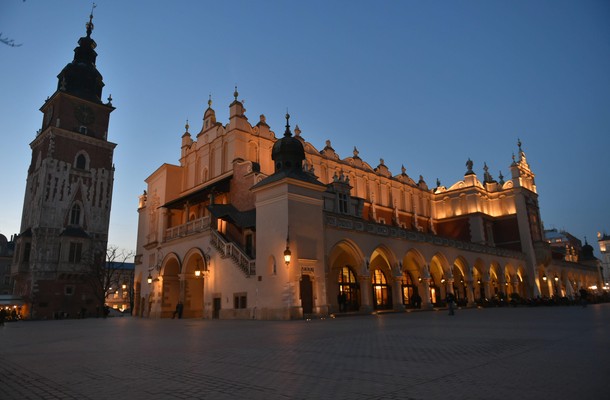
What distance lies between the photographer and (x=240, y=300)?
2659cm

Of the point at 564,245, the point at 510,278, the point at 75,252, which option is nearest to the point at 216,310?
the point at 75,252

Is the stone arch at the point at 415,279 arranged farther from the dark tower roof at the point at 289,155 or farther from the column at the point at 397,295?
the dark tower roof at the point at 289,155

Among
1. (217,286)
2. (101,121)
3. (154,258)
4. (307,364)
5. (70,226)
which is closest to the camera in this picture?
(307,364)

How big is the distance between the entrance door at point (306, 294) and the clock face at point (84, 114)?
44151 millimetres

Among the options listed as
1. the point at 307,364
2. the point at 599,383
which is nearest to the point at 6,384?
the point at 307,364

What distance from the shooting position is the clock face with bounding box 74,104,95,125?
54822 mm

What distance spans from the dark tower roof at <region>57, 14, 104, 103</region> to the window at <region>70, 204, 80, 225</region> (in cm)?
1502

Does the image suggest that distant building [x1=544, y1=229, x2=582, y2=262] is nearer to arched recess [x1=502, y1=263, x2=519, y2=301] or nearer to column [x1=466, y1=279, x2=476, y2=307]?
arched recess [x1=502, y1=263, x2=519, y2=301]

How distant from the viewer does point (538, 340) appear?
9.96 m

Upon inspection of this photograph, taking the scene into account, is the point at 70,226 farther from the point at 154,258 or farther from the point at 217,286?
the point at 217,286

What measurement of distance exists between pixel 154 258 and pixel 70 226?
19.6 meters

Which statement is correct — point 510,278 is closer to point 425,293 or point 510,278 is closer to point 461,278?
point 461,278

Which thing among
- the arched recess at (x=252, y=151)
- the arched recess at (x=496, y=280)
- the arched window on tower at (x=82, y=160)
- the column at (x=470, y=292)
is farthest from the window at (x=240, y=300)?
the arched window on tower at (x=82, y=160)

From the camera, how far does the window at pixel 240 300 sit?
26.2 meters
